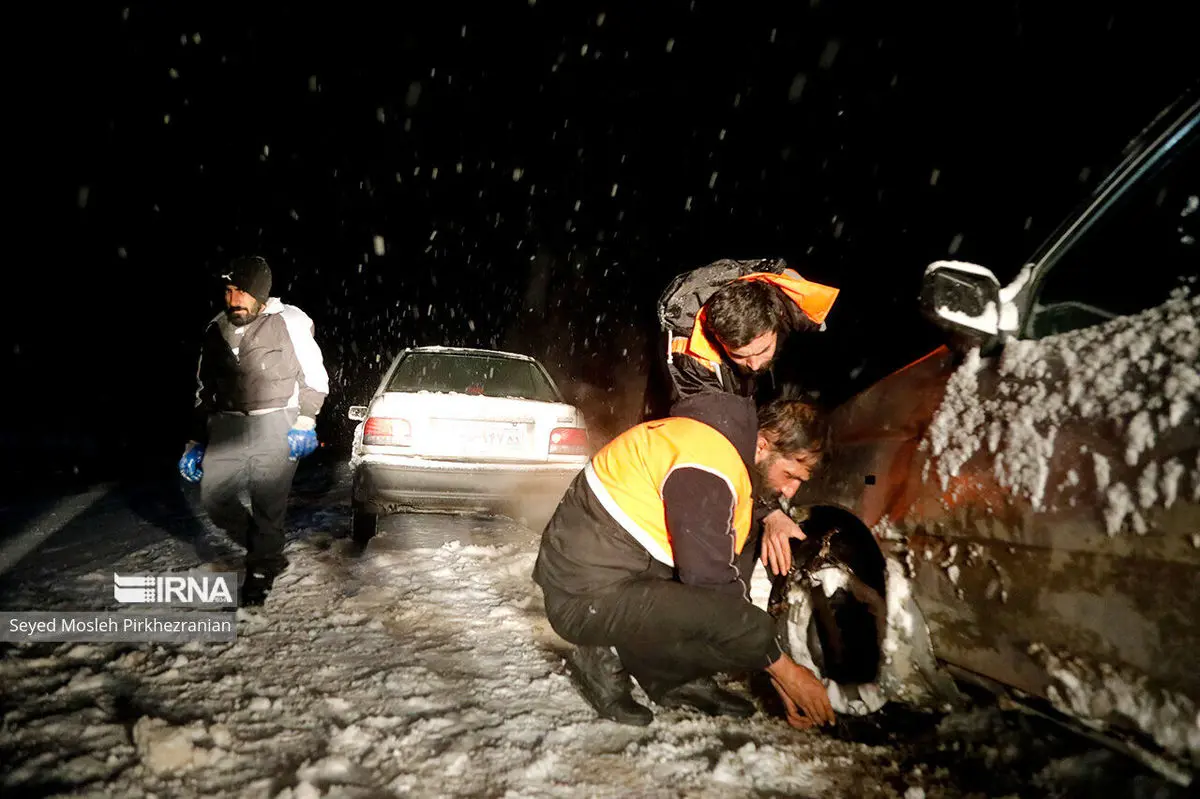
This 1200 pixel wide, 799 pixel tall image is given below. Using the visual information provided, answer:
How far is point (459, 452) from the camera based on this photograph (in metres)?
4.31

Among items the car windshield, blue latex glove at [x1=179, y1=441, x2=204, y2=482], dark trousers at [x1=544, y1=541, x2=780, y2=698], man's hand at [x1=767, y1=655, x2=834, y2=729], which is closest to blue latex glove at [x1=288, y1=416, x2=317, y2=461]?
blue latex glove at [x1=179, y1=441, x2=204, y2=482]

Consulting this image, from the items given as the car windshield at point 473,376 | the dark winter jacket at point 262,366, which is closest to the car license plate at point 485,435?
the car windshield at point 473,376

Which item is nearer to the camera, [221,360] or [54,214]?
[221,360]

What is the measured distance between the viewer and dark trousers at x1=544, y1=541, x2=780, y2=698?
2119mm

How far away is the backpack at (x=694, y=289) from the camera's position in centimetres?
215

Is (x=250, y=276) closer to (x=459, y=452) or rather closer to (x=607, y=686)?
(x=459, y=452)

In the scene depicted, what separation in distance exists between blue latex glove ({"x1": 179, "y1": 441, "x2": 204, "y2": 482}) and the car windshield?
4.57 feet

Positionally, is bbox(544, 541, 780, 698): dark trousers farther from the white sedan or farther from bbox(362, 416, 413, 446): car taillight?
bbox(362, 416, 413, 446): car taillight

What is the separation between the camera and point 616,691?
2.33m

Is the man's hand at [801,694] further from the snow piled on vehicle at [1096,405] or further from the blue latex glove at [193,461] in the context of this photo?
the blue latex glove at [193,461]

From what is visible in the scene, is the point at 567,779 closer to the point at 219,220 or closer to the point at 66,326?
the point at 66,326

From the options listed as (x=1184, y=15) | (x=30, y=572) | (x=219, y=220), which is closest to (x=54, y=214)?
(x=219, y=220)

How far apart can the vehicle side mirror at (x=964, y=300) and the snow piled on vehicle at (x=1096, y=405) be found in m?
0.10

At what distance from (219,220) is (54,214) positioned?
11.4m
